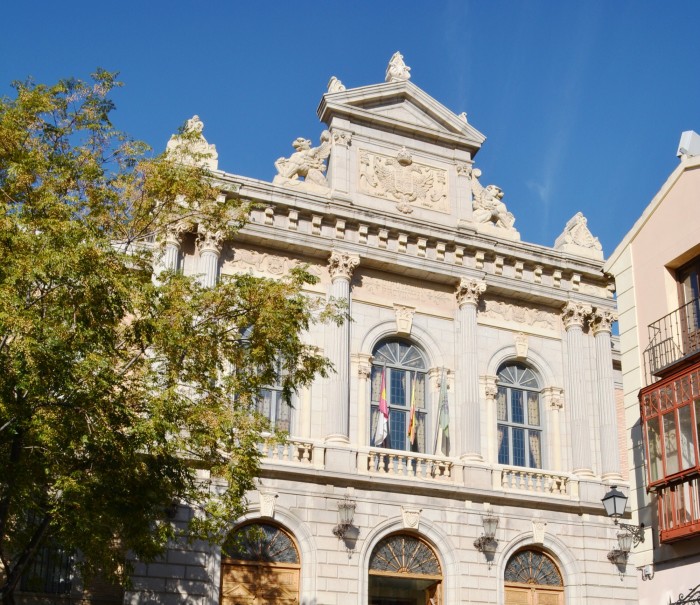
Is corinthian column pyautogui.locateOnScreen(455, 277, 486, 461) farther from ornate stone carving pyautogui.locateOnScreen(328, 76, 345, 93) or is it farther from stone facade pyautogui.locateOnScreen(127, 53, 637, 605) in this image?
ornate stone carving pyautogui.locateOnScreen(328, 76, 345, 93)

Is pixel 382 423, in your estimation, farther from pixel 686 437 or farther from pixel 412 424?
pixel 686 437

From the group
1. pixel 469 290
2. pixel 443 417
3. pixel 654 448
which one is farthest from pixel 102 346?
pixel 469 290

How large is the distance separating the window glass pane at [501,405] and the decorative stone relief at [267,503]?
23.0ft

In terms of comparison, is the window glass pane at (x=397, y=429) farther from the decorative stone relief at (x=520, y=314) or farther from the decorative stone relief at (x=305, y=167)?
the decorative stone relief at (x=305, y=167)

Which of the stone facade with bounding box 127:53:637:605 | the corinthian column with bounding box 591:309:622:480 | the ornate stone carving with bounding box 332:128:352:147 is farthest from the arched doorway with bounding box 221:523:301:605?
the ornate stone carving with bounding box 332:128:352:147

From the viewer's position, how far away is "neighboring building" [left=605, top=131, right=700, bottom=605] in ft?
52.2

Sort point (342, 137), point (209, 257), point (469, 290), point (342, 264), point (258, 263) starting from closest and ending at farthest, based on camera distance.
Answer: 1. point (209, 257)
2. point (258, 263)
3. point (342, 264)
4. point (469, 290)
5. point (342, 137)

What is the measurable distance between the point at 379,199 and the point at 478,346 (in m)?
4.64

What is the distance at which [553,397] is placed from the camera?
2752 cm

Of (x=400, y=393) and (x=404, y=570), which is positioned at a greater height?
(x=400, y=393)

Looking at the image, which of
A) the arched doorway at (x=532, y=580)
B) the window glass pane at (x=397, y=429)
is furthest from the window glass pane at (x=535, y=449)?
the window glass pane at (x=397, y=429)

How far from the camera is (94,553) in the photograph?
49.1 feet

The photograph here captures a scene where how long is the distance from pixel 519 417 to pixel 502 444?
3.35 feet

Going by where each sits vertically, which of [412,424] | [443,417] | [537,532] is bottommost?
[537,532]
